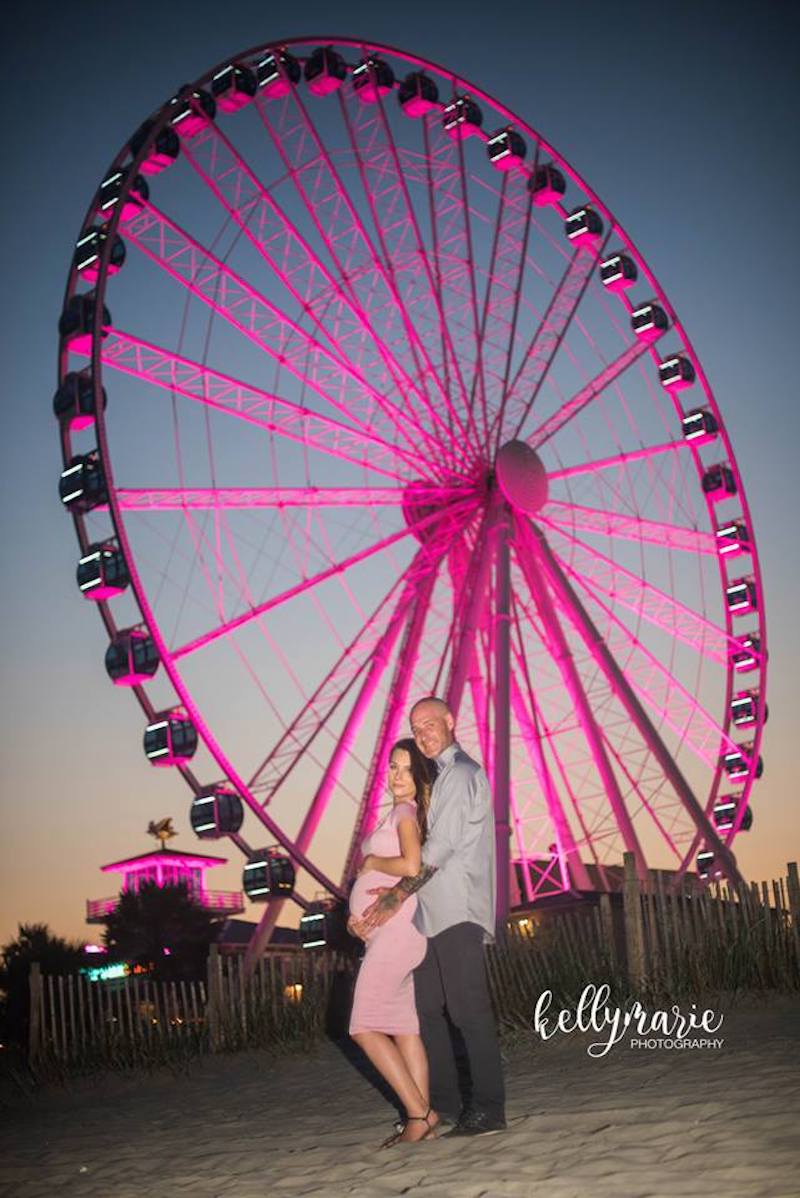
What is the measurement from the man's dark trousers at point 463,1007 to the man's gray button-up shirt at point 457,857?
70mm

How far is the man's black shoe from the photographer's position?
5891 millimetres

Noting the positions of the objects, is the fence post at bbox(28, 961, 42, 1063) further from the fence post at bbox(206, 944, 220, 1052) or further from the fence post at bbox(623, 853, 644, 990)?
the fence post at bbox(623, 853, 644, 990)

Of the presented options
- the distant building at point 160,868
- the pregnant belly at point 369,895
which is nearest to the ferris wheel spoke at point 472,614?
the pregnant belly at point 369,895

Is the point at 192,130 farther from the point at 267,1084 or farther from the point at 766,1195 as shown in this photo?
the point at 766,1195

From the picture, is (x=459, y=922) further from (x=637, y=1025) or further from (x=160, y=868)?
(x=160, y=868)

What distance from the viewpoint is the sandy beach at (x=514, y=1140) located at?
4.90 metres

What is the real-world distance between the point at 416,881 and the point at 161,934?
35.9 m

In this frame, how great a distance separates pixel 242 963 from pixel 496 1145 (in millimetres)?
11011

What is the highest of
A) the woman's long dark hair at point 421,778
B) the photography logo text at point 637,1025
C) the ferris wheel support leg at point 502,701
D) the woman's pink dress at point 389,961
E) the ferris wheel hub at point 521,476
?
the ferris wheel hub at point 521,476

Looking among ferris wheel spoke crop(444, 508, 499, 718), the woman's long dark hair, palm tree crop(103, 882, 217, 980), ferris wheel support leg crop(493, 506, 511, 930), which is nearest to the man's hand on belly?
the woman's long dark hair

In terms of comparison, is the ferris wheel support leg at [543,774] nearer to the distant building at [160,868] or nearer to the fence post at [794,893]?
the fence post at [794,893]

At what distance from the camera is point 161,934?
131ft

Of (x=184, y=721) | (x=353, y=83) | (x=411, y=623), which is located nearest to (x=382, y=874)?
(x=184, y=721)

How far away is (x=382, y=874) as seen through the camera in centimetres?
609
